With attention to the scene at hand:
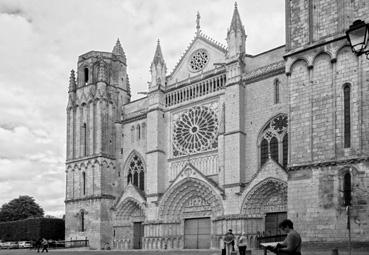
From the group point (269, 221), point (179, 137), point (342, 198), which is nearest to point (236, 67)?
point (179, 137)

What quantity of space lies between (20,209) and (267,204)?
48783mm

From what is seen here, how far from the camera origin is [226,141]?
3509 cm

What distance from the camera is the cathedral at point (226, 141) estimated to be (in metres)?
22.5

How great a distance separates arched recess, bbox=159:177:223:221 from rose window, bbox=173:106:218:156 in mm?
2566

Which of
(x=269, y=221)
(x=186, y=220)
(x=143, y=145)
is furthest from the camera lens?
(x=143, y=145)

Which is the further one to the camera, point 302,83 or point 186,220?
point 186,220

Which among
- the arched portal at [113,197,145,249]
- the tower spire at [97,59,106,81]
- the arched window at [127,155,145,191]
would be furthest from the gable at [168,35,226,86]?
the arched portal at [113,197,145,249]

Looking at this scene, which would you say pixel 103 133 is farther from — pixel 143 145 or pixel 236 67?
pixel 236 67

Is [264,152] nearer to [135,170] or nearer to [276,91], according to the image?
[276,91]

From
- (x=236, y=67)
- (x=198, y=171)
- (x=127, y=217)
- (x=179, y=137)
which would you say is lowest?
(x=127, y=217)

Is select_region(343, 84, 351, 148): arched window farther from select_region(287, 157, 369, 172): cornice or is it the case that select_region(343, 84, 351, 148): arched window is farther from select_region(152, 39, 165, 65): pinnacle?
select_region(152, 39, 165, 65): pinnacle

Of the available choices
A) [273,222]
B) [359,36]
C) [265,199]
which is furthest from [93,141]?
[359,36]

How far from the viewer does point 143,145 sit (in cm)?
4250

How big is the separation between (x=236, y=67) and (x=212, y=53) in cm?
388
